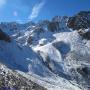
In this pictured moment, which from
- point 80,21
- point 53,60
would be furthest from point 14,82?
point 80,21

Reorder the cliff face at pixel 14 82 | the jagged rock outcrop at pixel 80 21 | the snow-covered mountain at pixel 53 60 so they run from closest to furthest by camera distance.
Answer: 1. the cliff face at pixel 14 82
2. the snow-covered mountain at pixel 53 60
3. the jagged rock outcrop at pixel 80 21

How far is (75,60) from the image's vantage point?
6512cm

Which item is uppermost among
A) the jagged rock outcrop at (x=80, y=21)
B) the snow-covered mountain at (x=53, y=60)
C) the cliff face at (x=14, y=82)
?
the jagged rock outcrop at (x=80, y=21)

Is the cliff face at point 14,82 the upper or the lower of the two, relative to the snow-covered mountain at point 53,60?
lower

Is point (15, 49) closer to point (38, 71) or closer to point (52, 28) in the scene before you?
point (38, 71)

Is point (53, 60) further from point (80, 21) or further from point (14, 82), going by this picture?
point (80, 21)

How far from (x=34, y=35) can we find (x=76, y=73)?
5095 centimetres

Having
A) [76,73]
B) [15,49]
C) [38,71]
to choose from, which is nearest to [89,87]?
[76,73]

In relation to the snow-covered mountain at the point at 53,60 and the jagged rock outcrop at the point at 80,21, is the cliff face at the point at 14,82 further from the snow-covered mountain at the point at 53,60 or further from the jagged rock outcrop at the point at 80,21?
the jagged rock outcrop at the point at 80,21

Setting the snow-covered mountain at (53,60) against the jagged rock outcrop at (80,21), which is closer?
the snow-covered mountain at (53,60)

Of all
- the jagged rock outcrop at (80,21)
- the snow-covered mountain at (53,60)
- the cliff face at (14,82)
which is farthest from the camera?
the jagged rock outcrop at (80,21)

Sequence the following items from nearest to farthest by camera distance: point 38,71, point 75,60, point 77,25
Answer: point 38,71, point 75,60, point 77,25

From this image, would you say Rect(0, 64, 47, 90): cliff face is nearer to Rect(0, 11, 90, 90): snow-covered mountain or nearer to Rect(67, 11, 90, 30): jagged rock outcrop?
Rect(0, 11, 90, 90): snow-covered mountain

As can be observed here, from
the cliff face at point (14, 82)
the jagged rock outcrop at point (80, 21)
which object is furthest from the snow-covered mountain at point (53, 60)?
the jagged rock outcrop at point (80, 21)
